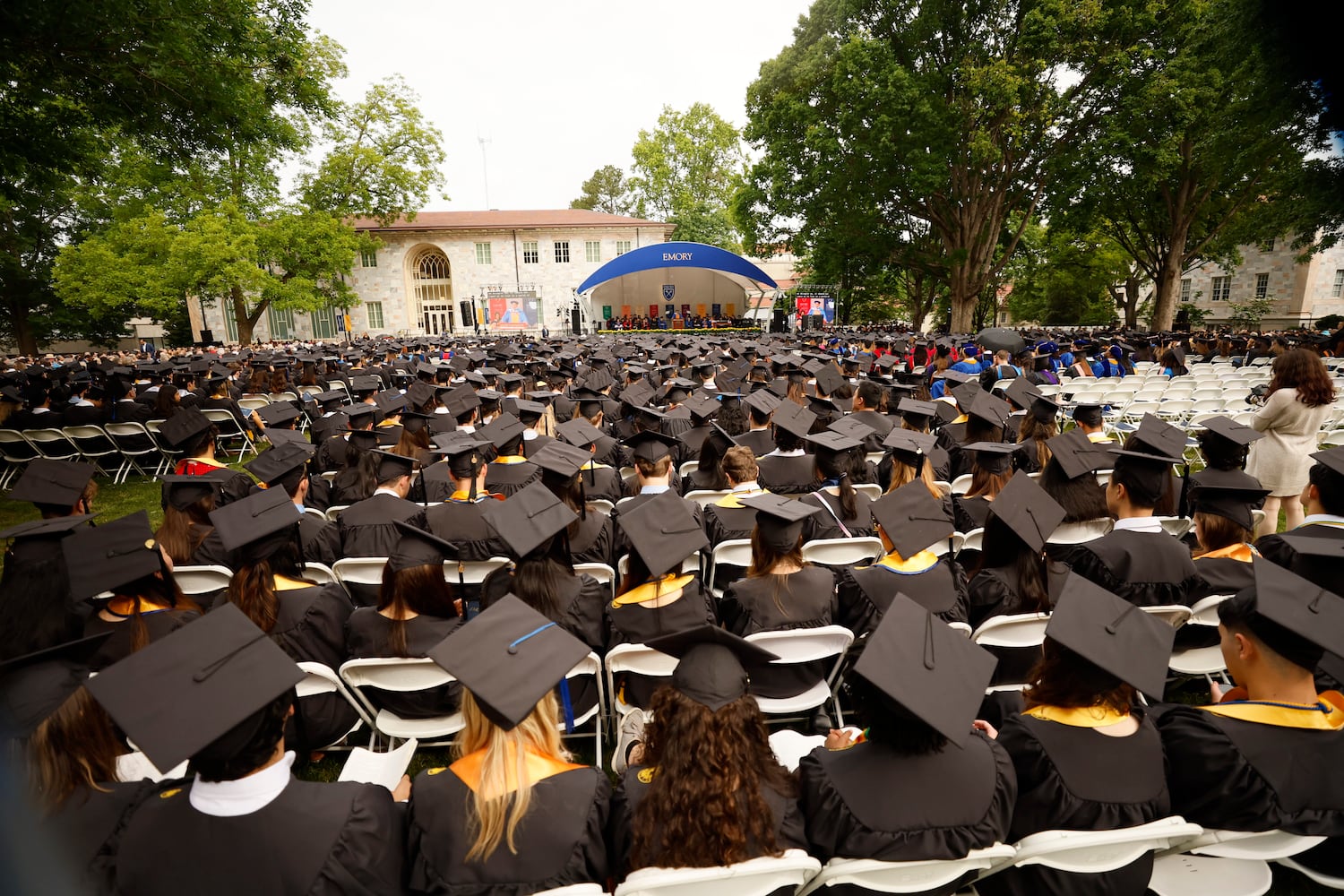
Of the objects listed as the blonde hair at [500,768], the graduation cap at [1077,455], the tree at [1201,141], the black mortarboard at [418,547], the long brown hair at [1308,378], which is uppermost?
the tree at [1201,141]

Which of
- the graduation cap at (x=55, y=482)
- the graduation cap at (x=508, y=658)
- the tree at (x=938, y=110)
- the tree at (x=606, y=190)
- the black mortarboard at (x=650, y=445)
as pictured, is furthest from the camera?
the tree at (x=606, y=190)

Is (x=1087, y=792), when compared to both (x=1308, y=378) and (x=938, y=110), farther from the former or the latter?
(x=938, y=110)

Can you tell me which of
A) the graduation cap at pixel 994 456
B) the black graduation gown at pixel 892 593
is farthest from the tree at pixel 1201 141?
the black graduation gown at pixel 892 593

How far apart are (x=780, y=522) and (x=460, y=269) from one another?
41.4m

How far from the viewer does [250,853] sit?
143 centimetres

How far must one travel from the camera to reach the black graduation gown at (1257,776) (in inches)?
65.9

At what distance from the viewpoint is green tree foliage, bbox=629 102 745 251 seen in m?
45.2

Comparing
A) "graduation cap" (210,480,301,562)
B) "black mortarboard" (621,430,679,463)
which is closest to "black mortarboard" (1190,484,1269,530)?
"black mortarboard" (621,430,679,463)

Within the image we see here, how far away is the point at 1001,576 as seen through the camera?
9.93 ft

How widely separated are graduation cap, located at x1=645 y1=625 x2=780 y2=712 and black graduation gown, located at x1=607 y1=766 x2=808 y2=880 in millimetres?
265

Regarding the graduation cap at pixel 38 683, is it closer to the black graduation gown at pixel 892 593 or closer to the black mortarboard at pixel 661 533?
the black mortarboard at pixel 661 533

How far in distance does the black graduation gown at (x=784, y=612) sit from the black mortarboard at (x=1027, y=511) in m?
0.96

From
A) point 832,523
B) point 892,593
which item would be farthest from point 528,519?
point 832,523

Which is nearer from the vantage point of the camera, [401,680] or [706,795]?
[706,795]
